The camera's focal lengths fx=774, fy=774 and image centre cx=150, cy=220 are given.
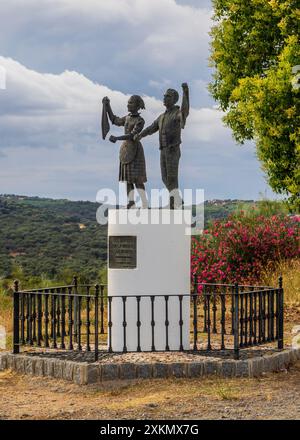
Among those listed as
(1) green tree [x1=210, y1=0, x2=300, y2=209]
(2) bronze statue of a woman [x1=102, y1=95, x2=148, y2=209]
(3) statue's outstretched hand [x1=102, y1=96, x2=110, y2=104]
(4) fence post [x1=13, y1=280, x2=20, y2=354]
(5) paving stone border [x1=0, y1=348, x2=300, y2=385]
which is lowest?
(5) paving stone border [x1=0, y1=348, x2=300, y2=385]

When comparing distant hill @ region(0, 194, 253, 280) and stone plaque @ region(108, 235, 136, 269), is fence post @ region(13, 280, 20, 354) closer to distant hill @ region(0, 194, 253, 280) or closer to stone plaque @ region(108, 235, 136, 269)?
stone plaque @ region(108, 235, 136, 269)

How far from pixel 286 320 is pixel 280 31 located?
737 cm

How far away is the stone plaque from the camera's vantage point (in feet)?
36.9

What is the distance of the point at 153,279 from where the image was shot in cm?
1121

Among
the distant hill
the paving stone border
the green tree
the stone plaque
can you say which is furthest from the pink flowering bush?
the paving stone border

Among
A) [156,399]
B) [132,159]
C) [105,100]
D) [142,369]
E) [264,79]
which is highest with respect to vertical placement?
[264,79]

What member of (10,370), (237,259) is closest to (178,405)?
(10,370)

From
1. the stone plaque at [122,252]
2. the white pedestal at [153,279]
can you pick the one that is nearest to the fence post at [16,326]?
the white pedestal at [153,279]

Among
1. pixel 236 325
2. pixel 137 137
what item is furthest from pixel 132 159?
pixel 236 325

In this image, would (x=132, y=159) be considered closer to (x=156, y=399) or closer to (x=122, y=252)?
(x=122, y=252)

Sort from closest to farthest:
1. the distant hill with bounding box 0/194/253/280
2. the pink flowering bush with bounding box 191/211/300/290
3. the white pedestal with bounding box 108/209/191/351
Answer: the white pedestal with bounding box 108/209/191/351 < the pink flowering bush with bounding box 191/211/300/290 < the distant hill with bounding box 0/194/253/280

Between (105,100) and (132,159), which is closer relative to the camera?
(132,159)

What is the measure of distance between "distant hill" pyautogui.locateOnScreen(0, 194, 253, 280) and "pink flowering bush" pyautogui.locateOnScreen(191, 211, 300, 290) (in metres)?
4.48

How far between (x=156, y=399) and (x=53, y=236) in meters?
27.0
